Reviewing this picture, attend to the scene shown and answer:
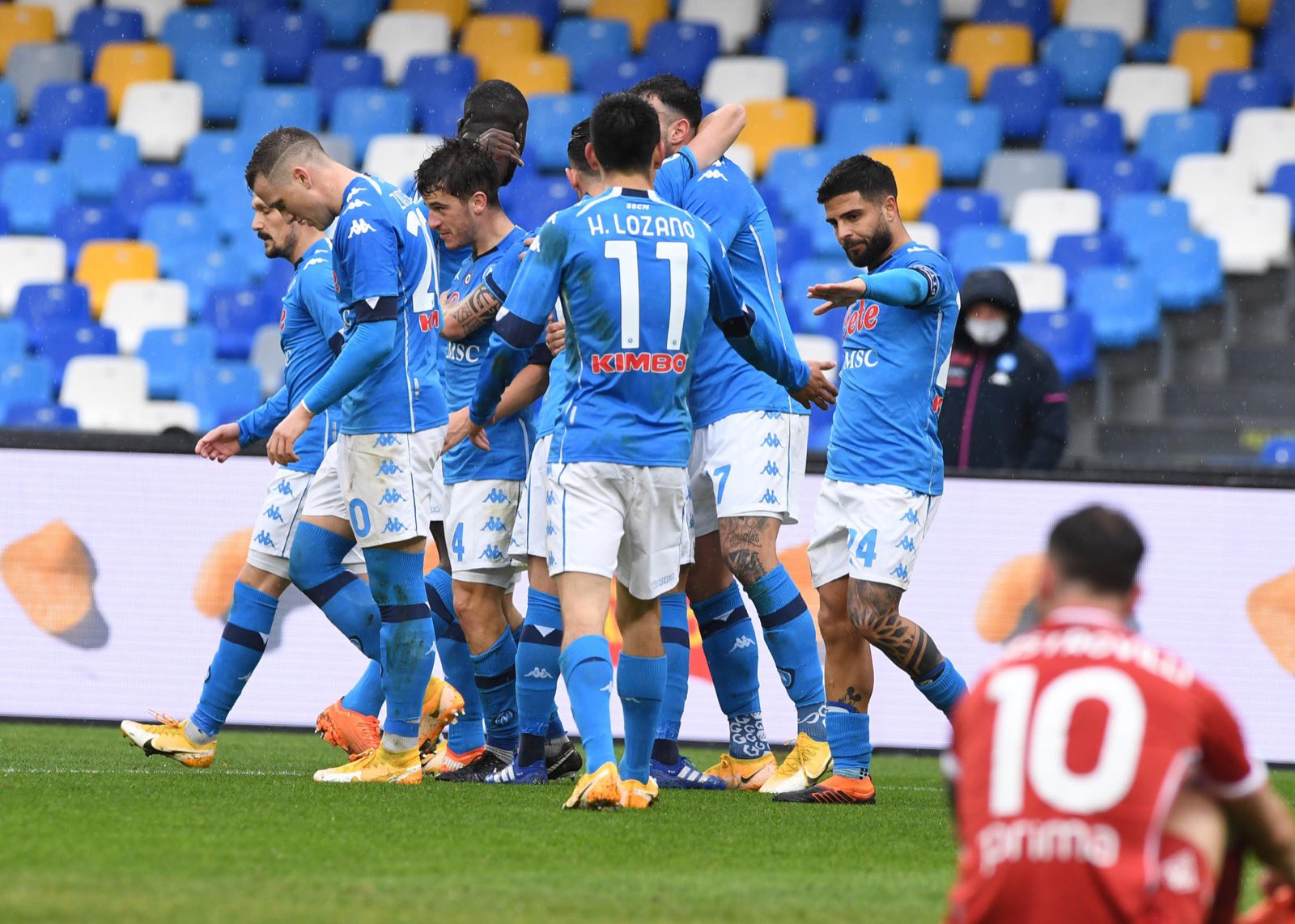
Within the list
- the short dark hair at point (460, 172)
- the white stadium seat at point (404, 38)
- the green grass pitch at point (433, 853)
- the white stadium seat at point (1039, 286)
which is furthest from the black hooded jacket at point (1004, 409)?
the white stadium seat at point (404, 38)

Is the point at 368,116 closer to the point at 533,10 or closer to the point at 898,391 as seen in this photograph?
the point at 533,10

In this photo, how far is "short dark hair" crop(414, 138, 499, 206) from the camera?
256 inches

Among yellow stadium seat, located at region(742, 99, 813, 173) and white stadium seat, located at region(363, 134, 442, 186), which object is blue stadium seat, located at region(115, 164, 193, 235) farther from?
yellow stadium seat, located at region(742, 99, 813, 173)

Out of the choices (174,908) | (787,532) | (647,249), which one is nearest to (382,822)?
(174,908)

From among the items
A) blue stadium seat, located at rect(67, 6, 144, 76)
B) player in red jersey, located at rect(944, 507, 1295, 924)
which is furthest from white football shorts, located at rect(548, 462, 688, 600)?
blue stadium seat, located at rect(67, 6, 144, 76)

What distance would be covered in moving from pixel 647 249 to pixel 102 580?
4.33 meters

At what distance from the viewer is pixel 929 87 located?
47.0 ft

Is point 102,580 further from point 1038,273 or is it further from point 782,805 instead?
point 1038,273

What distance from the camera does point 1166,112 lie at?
44.3ft

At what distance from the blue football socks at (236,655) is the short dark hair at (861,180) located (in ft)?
8.26

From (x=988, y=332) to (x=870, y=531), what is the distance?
3.83 m

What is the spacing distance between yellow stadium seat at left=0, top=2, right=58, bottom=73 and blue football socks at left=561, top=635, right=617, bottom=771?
12828mm

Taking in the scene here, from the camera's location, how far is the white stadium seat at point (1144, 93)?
13.8m

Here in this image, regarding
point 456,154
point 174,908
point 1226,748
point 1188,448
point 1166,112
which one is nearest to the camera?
point 1226,748
